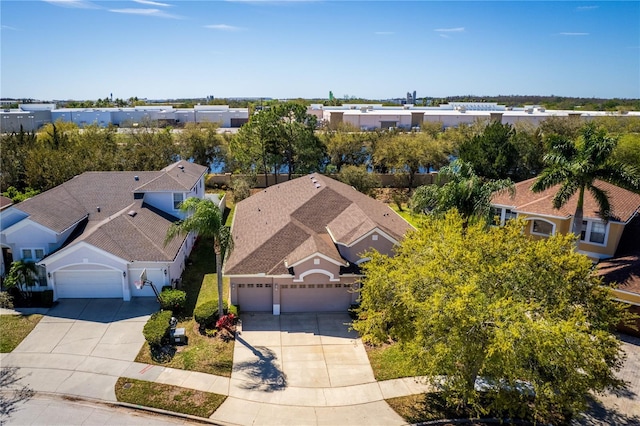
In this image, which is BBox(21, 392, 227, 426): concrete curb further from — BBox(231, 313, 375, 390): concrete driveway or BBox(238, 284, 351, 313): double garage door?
BBox(238, 284, 351, 313): double garage door

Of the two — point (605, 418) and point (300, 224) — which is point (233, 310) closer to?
point (300, 224)

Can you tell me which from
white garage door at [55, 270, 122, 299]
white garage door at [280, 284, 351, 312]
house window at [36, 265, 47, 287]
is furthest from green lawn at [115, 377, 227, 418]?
house window at [36, 265, 47, 287]

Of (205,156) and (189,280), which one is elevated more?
(205,156)

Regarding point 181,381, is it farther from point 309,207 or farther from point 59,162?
point 59,162

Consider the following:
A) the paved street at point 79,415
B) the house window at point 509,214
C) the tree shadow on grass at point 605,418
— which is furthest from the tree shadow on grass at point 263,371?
the house window at point 509,214

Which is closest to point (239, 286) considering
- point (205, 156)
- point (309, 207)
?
point (309, 207)

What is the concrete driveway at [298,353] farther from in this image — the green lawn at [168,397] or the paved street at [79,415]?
the paved street at [79,415]
